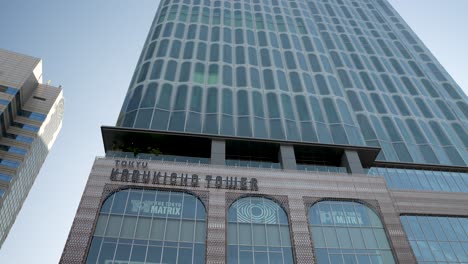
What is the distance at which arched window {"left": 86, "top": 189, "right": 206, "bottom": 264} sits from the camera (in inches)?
1007

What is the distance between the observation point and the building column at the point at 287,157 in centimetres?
3441

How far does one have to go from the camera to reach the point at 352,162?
117 ft

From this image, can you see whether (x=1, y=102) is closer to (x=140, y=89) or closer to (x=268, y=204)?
(x=140, y=89)

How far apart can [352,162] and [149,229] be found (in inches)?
770

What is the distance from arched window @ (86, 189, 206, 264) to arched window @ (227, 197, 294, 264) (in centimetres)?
226

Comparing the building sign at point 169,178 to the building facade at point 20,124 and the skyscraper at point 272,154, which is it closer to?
the skyscraper at point 272,154

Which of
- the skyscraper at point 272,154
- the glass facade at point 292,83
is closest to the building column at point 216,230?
the skyscraper at point 272,154

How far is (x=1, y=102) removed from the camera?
6612cm

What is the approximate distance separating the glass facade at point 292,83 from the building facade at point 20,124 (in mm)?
34851

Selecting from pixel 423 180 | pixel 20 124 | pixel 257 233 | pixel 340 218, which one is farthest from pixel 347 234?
pixel 20 124

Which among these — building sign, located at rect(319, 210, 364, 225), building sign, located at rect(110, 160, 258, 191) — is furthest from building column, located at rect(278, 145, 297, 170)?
building sign, located at rect(319, 210, 364, 225)

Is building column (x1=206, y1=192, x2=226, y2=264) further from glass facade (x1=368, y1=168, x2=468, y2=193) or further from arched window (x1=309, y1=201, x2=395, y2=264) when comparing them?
glass facade (x1=368, y1=168, x2=468, y2=193)

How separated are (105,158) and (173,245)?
989 centimetres

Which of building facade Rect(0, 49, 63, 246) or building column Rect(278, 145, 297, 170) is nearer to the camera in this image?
building column Rect(278, 145, 297, 170)
